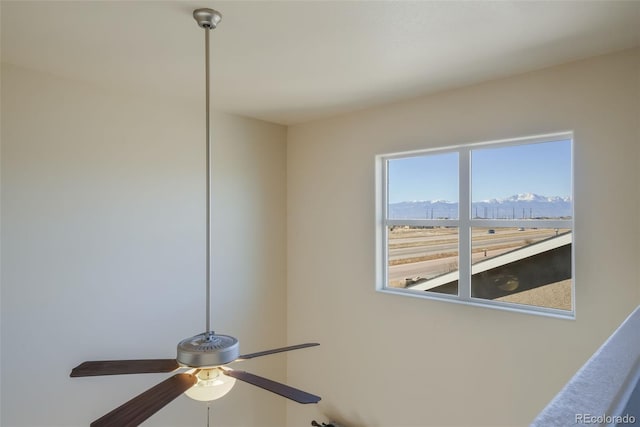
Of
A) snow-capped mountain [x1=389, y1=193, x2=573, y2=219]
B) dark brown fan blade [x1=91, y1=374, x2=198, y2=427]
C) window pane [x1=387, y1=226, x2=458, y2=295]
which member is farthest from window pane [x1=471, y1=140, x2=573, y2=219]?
dark brown fan blade [x1=91, y1=374, x2=198, y2=427]

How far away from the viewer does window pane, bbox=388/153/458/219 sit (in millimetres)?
2740

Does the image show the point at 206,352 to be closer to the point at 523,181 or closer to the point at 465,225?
the point at 465,225

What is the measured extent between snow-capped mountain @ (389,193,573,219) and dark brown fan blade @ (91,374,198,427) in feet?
6.65

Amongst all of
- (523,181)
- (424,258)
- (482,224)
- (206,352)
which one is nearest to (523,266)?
(482,224)

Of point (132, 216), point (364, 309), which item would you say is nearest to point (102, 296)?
point (132, 216)

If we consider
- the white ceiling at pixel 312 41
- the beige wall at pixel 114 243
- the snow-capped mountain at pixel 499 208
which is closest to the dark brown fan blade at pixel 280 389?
the beige wall at pixel 114 243

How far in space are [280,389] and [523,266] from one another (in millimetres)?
1766

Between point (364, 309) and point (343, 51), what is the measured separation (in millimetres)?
2021

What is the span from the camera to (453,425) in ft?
8.38

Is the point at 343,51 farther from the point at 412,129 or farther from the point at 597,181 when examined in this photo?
the point at 597,181

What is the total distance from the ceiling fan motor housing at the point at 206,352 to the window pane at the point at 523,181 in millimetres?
1925

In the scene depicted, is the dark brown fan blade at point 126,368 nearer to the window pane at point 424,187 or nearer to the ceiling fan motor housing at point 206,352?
the ceiling fan motor housing at point 206,352

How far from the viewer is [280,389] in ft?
5.04

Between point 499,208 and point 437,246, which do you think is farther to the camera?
point 437,246
